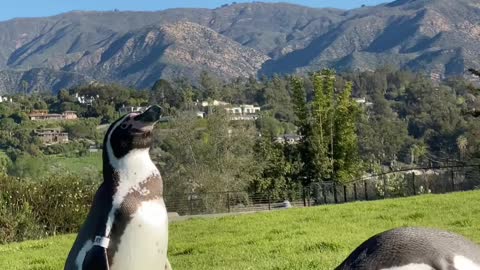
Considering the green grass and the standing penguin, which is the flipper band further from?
the green grass

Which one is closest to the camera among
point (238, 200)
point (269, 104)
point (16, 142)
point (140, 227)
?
point (140, 227)

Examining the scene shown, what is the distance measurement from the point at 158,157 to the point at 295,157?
31.7 ft

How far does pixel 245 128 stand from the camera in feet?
159

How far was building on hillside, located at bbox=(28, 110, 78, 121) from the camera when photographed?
421ft

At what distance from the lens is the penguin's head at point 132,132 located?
418 cm

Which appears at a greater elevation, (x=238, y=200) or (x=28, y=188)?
(x=28, y=188)

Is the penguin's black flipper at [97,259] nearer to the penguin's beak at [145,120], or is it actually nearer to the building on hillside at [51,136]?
the penguin's beak at [145,120]

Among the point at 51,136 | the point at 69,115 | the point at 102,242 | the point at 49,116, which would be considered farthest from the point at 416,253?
the point at 49,116

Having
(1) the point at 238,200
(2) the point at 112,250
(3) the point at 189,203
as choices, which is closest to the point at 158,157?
(1) the point at 238,200

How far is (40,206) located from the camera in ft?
65.7

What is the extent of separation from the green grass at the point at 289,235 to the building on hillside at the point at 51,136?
312ft

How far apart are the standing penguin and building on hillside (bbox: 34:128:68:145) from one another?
4211 inches

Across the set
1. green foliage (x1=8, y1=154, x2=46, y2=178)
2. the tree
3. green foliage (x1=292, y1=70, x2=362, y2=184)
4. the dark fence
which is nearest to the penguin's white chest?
the dark fence

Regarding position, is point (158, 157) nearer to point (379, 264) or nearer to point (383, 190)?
point (383, 190)
